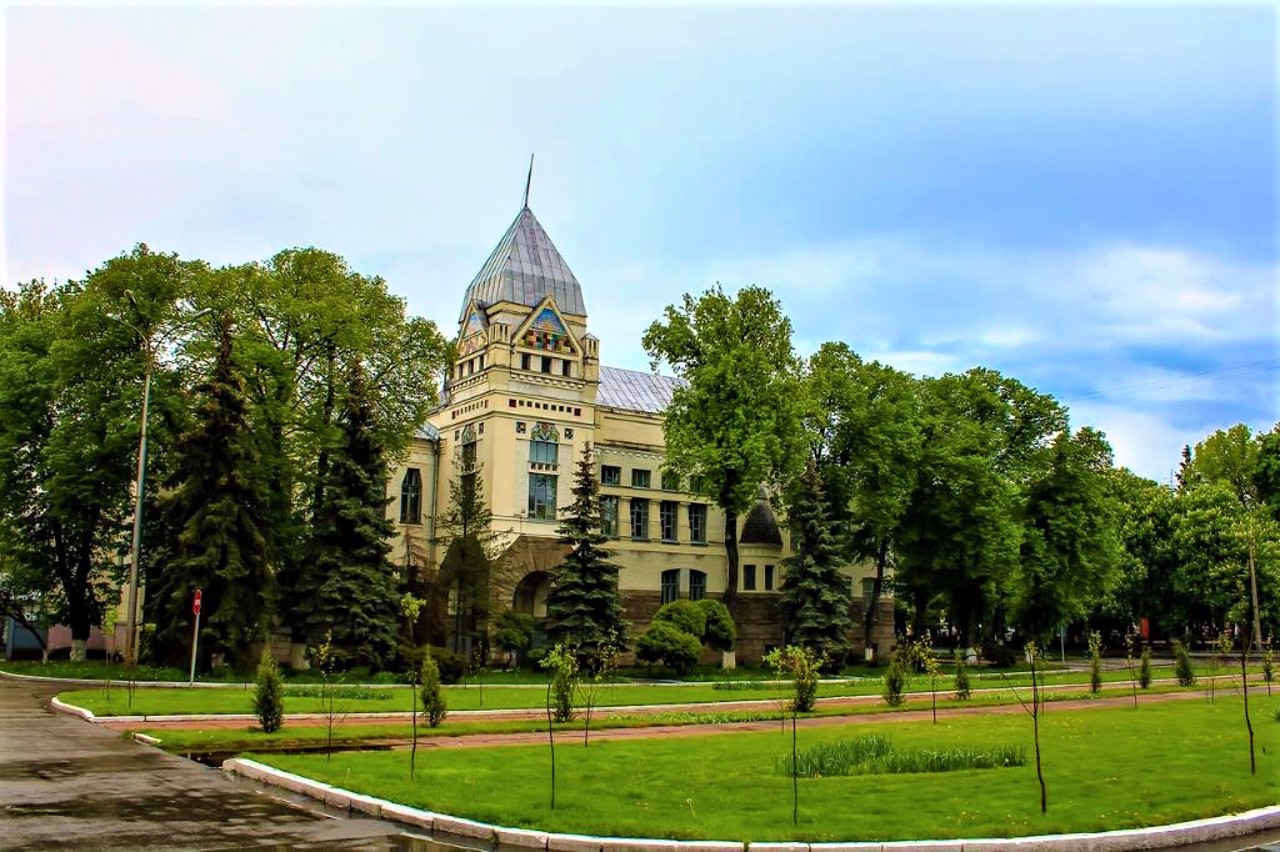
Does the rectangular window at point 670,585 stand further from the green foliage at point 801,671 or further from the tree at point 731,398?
the green foliage at point 801,671

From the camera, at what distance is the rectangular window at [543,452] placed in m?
49.7

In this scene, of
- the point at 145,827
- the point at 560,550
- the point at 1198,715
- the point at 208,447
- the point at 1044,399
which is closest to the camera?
the point at 145,827

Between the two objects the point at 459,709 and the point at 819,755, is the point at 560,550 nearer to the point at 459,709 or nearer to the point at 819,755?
the point at 459,709

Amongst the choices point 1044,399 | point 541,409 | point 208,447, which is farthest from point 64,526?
point 1044,399

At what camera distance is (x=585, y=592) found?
42656mm

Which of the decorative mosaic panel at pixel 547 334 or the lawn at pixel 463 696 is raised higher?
the decorative mosaic panel at pixel 547 334

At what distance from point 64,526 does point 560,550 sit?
812 inches

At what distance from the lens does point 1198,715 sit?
25500 mm

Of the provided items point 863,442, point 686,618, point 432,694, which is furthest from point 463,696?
point 863,442

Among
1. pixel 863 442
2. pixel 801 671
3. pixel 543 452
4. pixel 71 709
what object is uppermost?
pixel 863 442

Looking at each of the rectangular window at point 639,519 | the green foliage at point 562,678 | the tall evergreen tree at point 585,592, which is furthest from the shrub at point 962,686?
the rectangular window at point 639,519

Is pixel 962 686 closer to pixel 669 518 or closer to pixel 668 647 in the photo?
pixel 668 647

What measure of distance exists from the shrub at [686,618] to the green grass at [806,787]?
24661 millimetres

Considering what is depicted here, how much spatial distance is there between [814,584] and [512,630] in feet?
47.4
